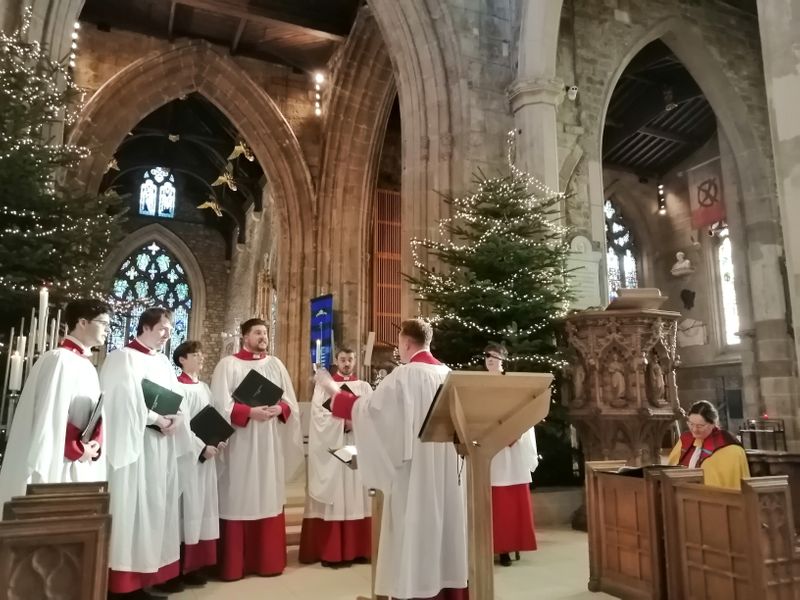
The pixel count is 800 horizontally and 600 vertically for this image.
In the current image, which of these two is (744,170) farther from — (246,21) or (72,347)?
(72,347)

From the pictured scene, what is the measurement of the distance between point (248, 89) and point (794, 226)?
12.7m

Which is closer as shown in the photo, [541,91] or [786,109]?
[786,109]

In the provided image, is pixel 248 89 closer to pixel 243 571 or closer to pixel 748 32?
pixel 748 32

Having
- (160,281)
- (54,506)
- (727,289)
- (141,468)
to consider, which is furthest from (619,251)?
(54,506)

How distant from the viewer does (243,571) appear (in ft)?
13.7

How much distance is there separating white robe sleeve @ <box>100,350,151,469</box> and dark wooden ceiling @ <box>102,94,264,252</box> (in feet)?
43.5

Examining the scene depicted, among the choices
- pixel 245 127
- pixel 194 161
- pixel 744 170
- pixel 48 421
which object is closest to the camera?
pixel 48 421

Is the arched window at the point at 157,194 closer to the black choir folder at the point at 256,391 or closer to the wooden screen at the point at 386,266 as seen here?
the wooden screen at the point at 386,266

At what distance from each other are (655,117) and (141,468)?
47.9 feet

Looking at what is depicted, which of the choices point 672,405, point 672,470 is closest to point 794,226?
point 672,470

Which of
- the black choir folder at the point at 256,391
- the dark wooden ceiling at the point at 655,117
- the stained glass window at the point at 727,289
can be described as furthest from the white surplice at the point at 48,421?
the stained glass window at the point at 727,289

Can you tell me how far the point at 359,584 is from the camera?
4059mm

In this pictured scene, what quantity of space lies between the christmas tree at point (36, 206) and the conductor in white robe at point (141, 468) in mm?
1835

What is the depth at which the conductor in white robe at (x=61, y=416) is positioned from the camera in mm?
2727
